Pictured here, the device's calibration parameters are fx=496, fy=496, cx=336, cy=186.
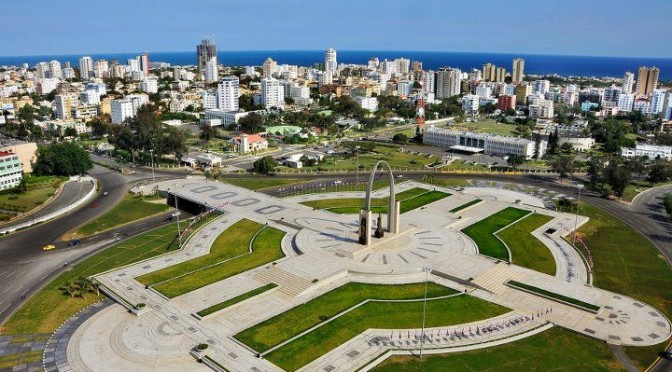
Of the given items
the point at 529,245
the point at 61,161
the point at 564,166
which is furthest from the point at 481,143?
the point at 61,161

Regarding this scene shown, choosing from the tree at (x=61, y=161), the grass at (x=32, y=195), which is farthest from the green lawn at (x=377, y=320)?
the tree at (x=61, y=161)

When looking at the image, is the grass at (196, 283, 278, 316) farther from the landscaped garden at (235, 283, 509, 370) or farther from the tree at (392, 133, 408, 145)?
the tree at (392, 133, 408, 145)

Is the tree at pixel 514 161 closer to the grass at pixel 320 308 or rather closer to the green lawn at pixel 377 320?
the grass at pixel 320 308

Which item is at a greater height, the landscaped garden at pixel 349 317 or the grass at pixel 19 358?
the landscaped garden at pixel 349 317

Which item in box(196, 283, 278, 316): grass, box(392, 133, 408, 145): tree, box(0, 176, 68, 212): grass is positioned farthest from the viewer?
box(392, 133, 408, 145): tree

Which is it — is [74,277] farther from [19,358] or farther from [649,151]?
[649,151]

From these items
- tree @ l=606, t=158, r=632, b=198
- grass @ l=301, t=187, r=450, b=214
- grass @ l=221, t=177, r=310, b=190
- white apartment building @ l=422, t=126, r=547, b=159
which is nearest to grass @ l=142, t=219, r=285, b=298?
grass @ l=301, t=187, r=450, b=214

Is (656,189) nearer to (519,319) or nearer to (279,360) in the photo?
(519,319)
